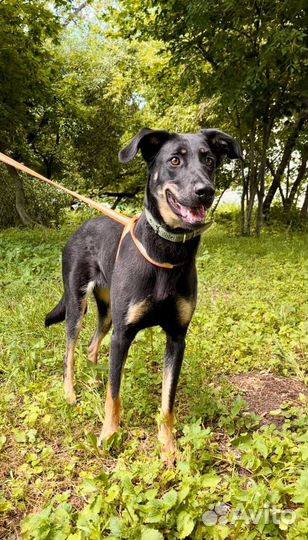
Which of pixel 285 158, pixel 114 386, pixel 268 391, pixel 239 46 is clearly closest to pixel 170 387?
pixel 114 386

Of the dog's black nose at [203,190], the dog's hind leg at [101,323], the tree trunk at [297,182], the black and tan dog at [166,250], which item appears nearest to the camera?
the dog's black nose at [203,190]

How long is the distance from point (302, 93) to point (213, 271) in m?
4.67

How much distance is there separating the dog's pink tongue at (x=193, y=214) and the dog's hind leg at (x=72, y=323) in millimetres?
1295

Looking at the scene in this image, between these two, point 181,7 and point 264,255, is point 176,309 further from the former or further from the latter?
point 181,7

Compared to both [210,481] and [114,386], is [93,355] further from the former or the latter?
[210,481]

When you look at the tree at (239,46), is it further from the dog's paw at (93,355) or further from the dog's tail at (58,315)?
the dog's paw at (93,355)

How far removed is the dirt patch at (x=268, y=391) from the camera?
2.93 metres

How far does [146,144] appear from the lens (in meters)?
2.58

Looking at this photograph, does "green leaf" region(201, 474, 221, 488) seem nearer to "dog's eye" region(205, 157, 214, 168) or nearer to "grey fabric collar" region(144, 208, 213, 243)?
"grey fabric collar" region(144, 208, 213, 243)

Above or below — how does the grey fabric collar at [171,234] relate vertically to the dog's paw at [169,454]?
above

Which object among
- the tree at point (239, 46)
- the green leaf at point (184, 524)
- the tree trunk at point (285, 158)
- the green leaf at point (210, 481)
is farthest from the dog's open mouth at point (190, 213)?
the tree trunk at point (285, 158)

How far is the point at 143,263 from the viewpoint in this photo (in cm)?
248

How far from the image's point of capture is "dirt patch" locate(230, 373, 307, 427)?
293 cm

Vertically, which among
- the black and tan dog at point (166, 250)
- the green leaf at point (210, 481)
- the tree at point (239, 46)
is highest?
the tree at point (239, 46)
